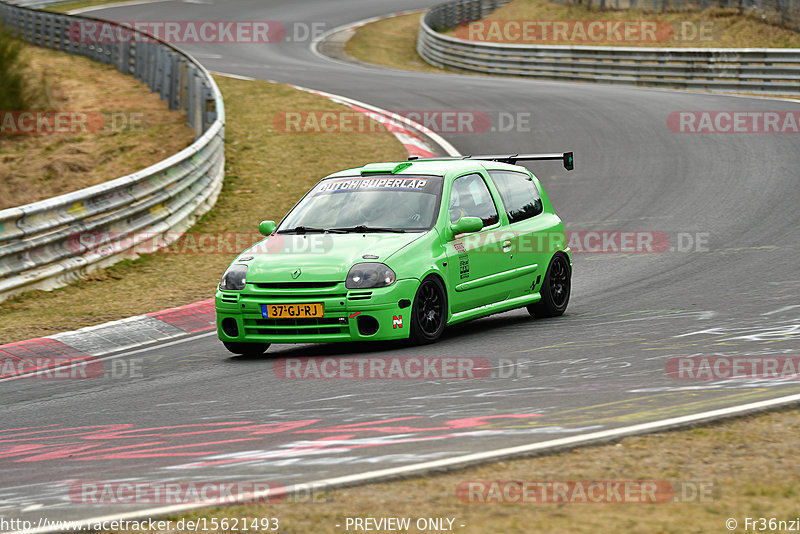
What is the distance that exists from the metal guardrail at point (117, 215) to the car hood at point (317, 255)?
400cm

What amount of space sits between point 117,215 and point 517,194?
18.9ft

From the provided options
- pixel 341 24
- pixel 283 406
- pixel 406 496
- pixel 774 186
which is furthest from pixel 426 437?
pixel 341 24

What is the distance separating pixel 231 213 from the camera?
17.5 metres

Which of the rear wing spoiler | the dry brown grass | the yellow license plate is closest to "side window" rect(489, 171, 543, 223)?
the rear wing spoiler

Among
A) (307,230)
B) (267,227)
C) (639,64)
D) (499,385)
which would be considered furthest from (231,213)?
(639,64)

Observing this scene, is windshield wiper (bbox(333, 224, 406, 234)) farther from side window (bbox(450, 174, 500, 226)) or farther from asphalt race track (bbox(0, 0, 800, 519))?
asphalt race track (bbox(0, 0, 800, 519))

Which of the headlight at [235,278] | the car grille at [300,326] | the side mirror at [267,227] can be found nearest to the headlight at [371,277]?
the car grille at [300,326]

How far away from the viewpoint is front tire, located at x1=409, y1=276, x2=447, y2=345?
9.34m

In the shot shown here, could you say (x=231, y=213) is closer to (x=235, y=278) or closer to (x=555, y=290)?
(x=555, y=290)

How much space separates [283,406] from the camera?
7387 mm

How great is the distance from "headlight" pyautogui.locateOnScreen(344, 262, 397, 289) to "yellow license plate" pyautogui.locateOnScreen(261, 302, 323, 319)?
0.31 metres

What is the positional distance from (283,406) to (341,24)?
44.6m

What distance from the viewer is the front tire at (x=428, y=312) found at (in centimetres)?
934

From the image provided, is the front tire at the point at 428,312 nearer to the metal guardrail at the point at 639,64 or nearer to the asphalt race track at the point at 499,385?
the asphalt race track at the point at 499,385
